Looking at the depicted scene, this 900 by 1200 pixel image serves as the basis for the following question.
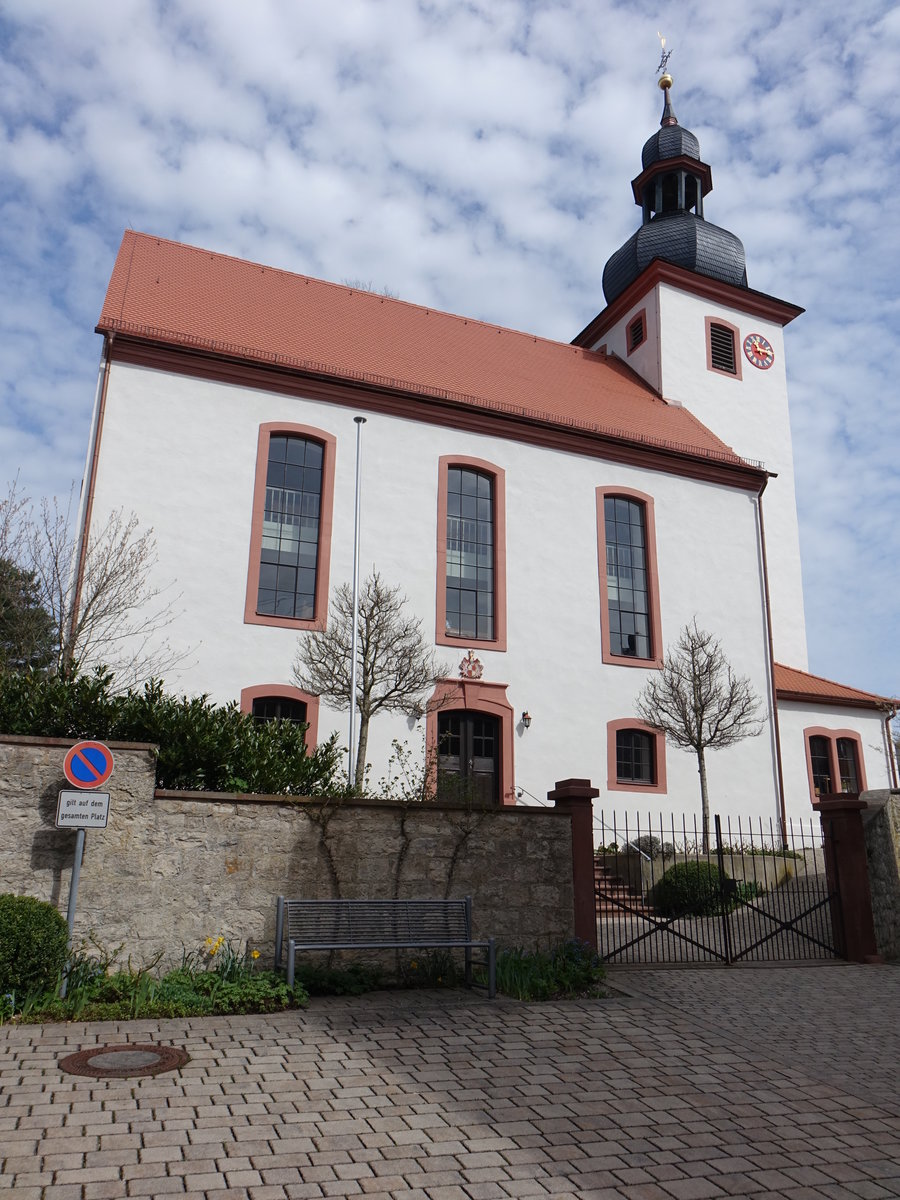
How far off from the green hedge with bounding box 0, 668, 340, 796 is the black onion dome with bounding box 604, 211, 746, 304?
21502 mm

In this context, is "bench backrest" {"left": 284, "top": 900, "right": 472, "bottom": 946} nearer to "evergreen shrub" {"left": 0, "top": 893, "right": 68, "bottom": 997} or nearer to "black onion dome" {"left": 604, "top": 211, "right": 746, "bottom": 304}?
"evergreen shrub" {"left": 0, "top": 893, "right": 68, "bottom": 997}

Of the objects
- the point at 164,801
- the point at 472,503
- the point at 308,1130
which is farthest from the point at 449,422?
the point at 308,1130

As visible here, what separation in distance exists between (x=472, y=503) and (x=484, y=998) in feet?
39.1

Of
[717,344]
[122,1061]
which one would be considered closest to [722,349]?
[717,344]

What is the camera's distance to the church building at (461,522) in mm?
15945

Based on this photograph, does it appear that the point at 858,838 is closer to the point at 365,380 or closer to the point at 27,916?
the point at 27,916

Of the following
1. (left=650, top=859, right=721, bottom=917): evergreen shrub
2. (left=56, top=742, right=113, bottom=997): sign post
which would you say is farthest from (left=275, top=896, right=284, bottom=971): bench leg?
(left=650, top=859, right=721, bottom=917): evergreen shrub

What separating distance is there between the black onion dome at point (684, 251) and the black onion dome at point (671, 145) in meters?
2.53

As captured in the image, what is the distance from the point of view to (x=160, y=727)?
27.6 feet

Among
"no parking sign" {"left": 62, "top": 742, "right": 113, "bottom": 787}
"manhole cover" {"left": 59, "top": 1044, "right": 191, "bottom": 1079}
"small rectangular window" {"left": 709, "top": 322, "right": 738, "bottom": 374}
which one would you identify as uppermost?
"small rectangular window" {"left": 709, "top": 322, "right": 738, "bottom": 374}

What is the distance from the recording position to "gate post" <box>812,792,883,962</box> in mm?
11305

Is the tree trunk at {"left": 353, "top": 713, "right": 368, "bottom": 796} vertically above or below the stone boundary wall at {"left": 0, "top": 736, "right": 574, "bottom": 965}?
above

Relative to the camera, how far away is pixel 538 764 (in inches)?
695

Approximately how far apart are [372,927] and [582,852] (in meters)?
2.46
